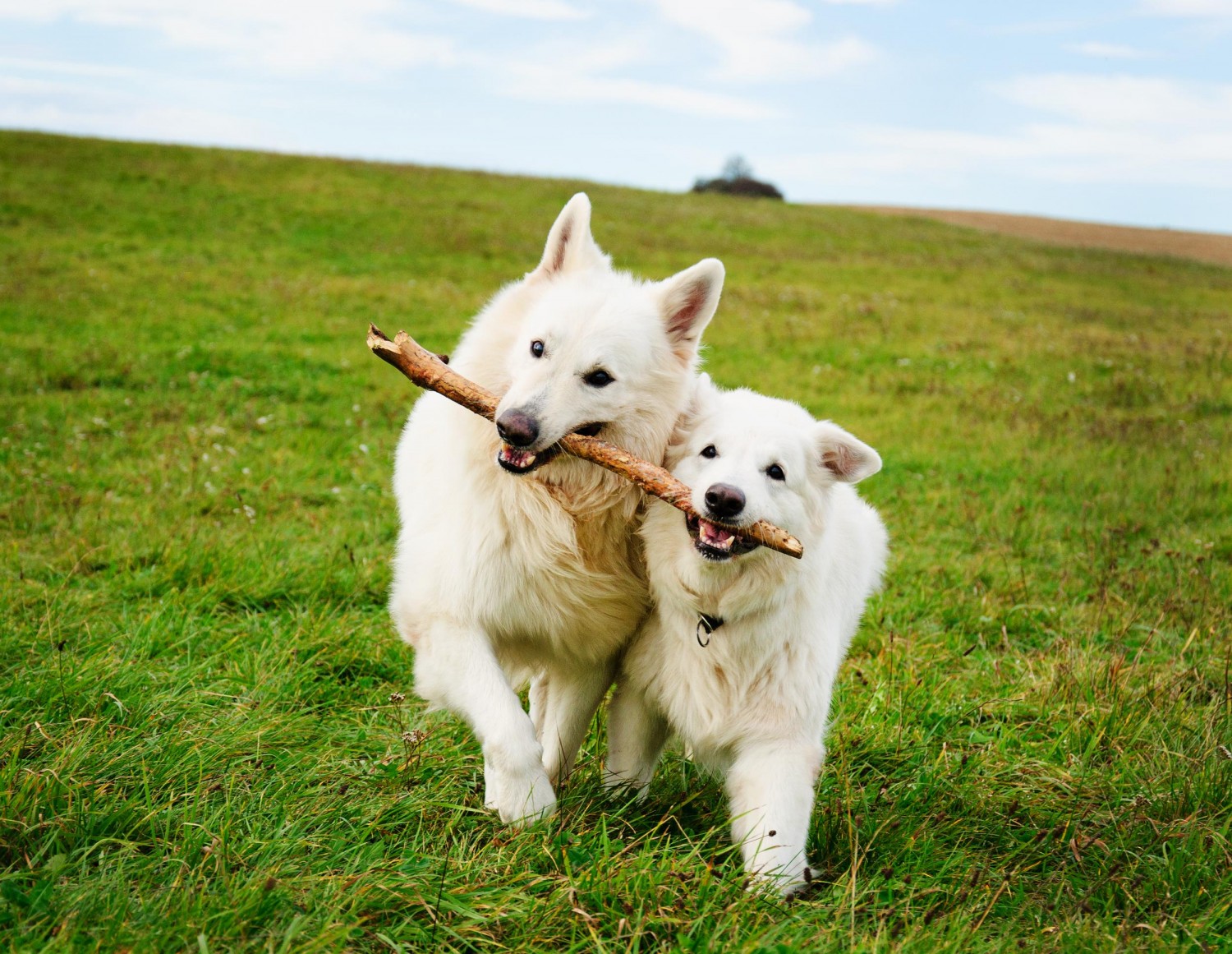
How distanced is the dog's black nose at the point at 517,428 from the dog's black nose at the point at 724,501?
65 centimetres

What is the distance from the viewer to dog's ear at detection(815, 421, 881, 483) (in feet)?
12.5

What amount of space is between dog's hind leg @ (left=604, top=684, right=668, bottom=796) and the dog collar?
38 cm

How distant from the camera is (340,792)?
3.49 meters

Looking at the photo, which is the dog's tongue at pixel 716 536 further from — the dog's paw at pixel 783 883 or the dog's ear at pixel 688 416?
the dog's paw at pixel 783 883

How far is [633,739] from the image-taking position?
387 cm

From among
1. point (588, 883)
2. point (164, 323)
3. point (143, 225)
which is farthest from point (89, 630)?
point (143, 225)

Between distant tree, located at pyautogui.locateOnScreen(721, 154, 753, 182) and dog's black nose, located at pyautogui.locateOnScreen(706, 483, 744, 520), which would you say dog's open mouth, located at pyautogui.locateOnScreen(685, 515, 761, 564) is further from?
distant tree, located at pyautogui.locateOnScreen(721, 154, 753, 182)

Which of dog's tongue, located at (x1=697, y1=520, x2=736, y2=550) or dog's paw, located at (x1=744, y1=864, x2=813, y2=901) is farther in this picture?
dog's tongue, located at (x1=697, y1=520, x2=736, y2=550)

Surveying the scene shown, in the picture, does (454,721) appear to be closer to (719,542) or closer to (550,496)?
(550,496)

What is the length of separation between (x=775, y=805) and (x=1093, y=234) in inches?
1629

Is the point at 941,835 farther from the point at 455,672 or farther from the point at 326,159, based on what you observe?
the point at 326,159

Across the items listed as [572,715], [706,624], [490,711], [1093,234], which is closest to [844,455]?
[706,624]

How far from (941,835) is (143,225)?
857 inches

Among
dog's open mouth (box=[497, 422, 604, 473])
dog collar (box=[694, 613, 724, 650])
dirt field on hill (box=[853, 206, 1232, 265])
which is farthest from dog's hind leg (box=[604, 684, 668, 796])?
dirt field on hill (box=[853, 206, 1232, 265])
